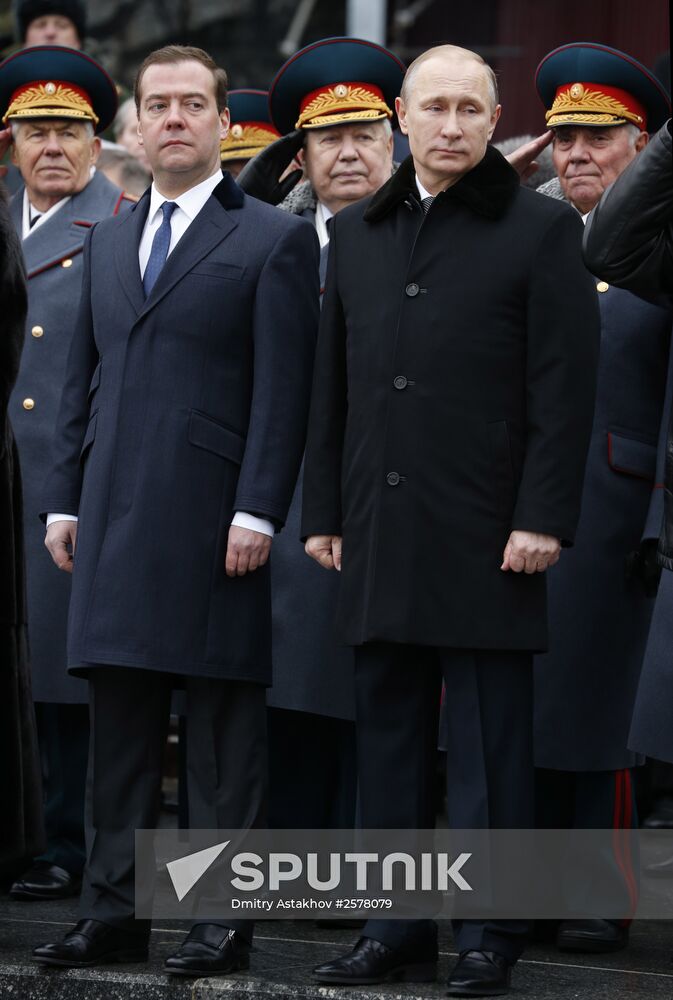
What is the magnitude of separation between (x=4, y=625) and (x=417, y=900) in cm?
127

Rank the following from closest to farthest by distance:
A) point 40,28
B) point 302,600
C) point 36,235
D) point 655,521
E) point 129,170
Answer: point 655,521 < point 302,600 < point 36,235 < point 129,170 < point 40,28

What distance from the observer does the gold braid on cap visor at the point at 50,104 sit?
19.5ft

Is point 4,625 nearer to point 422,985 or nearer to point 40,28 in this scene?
point 422,985

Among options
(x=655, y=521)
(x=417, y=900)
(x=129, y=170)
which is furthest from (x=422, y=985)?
(x=129, y=170)

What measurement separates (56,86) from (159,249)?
4.69 feet

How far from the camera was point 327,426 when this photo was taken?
466 centimetres

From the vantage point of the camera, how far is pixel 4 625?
495 cm

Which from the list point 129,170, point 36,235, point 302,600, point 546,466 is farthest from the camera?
point 129,170

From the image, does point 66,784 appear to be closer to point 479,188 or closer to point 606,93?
point 479,188

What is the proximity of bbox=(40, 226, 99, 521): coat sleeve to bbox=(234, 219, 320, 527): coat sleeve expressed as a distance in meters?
0.47

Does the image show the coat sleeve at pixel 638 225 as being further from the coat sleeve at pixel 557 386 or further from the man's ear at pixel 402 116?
the man's ear at pixel 402 116

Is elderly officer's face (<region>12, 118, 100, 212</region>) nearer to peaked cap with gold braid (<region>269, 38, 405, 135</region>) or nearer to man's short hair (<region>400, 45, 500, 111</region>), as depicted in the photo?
peaked cap with gold braid (<region>269, 38, 405, 135</region>)

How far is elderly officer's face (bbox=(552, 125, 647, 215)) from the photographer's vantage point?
5.30 m

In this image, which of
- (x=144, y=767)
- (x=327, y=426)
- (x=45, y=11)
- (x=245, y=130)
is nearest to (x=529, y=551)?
(x=327, y=426)
